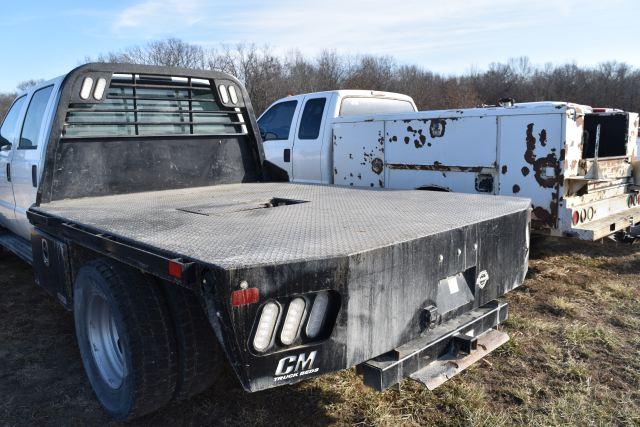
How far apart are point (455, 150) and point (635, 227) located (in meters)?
2.36

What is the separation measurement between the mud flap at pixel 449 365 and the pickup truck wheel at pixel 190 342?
100 centimetres

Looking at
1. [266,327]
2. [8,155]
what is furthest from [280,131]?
[266,327]

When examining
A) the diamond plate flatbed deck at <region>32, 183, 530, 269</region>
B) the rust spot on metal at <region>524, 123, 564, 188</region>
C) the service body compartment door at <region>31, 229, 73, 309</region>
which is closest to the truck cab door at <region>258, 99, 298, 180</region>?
the diamond plate flatbed deck at <region>32, 183, 530, 269</region>

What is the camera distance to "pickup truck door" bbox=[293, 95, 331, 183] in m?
7.11

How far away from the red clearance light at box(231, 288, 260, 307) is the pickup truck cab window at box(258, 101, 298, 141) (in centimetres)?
579

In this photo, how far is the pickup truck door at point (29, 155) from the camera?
166 inches

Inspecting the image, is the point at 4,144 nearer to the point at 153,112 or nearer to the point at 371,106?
the point at 153,112

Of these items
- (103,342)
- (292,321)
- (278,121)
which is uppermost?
(278,121)

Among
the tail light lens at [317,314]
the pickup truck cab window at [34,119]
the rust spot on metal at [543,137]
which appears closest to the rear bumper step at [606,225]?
the rust spot on metal at [543,137]

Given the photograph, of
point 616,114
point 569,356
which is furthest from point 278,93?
point 569,356

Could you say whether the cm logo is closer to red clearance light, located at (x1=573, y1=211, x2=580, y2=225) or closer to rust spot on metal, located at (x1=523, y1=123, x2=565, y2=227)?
rust spot on metal, located at (x1=523, y1=123, x2=565, y2=227)

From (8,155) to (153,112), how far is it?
166cm

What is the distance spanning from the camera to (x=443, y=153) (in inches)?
224

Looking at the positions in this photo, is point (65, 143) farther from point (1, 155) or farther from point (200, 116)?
point (1, 155)
